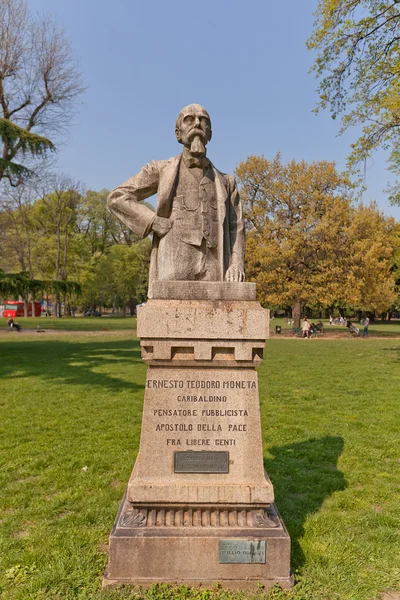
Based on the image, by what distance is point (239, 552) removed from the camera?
3.13 m

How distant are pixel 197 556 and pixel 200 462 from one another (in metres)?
0.69

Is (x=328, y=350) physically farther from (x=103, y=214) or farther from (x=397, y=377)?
(x=103, y=214)

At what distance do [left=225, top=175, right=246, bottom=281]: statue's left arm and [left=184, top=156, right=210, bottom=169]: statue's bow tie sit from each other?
1.06ft

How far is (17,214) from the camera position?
51.8m

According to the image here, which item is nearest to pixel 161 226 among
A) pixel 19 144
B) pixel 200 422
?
pixel 200 422

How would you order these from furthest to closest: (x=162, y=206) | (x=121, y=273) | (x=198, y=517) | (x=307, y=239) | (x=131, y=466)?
(x=121, y=273) → (x=307, y=239) → (x=131, y=466) → (x=162, y=206) → (x=198, y=517)

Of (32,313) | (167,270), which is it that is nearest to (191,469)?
(167,270)

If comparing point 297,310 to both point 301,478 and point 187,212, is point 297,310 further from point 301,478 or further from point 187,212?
point 187,212

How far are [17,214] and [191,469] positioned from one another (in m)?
55.3

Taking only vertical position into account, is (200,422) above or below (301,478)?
above

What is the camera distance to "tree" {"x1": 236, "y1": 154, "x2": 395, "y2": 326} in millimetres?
28453

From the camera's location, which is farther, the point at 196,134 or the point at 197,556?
the point at 196,134

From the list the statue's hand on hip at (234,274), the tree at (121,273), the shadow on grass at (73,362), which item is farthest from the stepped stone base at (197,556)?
the tree at (121,273)

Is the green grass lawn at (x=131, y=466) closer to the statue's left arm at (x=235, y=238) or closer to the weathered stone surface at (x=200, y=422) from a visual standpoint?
the weathered stone surface at (x=200, y=422)
